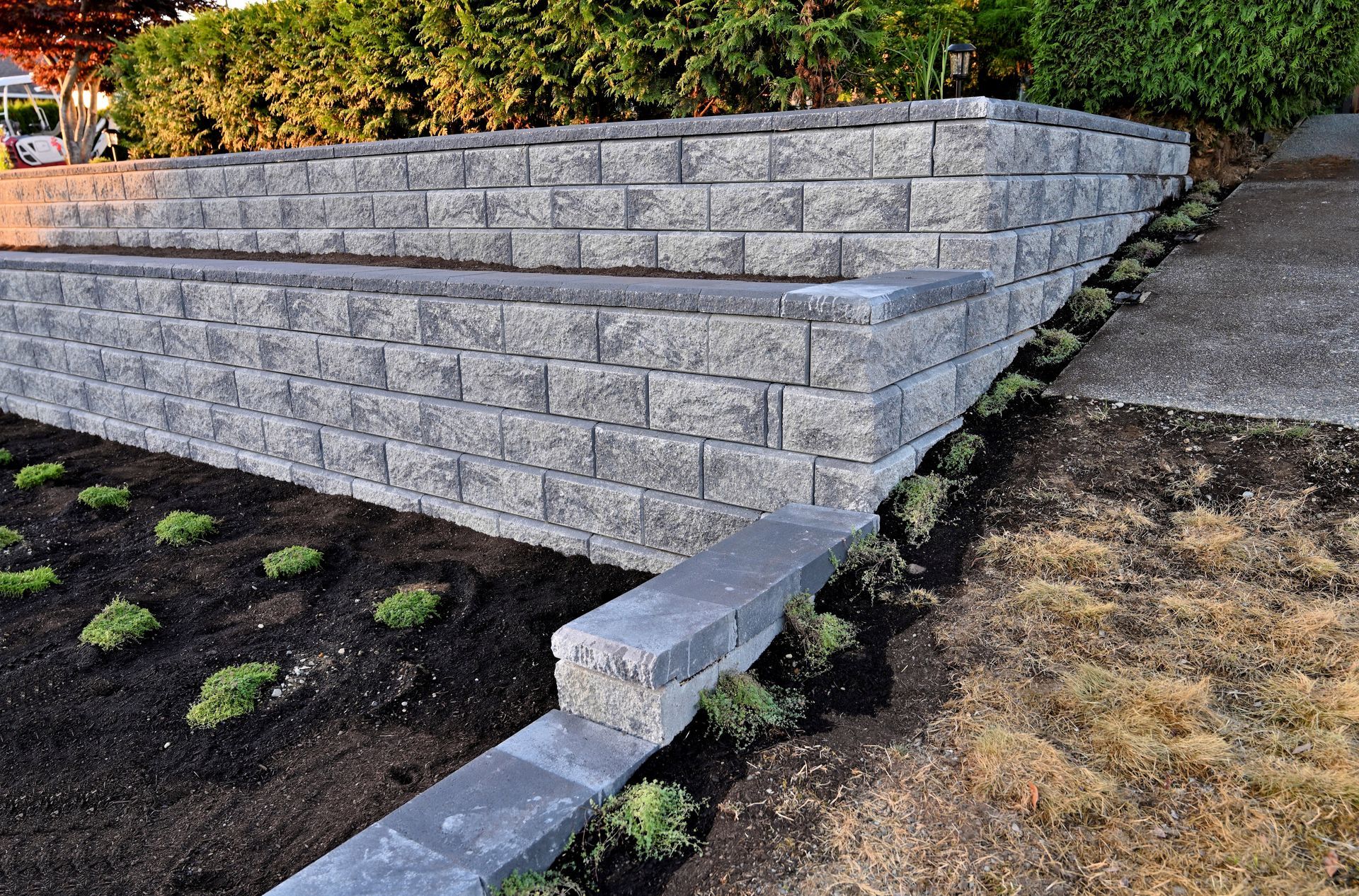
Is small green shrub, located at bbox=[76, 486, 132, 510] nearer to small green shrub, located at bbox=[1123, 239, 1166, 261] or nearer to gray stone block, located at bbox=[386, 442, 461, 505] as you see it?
gray stone block, located at bbox=[386, 442, 461, 505]

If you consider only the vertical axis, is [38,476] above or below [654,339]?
below

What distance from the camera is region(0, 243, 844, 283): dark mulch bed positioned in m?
5.36

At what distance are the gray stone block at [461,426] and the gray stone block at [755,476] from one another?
1.45 m

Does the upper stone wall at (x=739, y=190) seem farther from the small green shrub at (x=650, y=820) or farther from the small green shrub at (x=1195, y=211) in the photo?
the small green shrub at (x=650, y=820)

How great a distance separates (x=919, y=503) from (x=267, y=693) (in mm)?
2906

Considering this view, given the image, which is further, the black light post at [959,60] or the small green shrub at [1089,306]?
the small green shrub at [1089,306]

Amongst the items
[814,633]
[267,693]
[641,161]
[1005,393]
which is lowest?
[267,693]

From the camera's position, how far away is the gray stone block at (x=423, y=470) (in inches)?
219

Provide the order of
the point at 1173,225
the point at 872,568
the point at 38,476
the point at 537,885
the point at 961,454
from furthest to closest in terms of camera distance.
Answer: the point at 1173,225, the point at 38,476, the point at 961,454, the point at 872,568, the point at 537,885

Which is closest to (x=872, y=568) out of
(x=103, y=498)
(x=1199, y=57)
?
(x=103, y=498)

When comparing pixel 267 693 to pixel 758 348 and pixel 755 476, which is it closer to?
pixel 755 476

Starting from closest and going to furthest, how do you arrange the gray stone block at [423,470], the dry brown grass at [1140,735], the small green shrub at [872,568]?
1. the dry brown grass at [1140,735]
2. the small green shrub at [872,568]
3. the gray stone block at [423,470]

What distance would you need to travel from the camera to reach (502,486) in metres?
5.32

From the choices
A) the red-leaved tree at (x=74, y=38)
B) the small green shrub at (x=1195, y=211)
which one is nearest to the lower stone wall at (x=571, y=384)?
the small green shrub at (x=1195, y=211)
